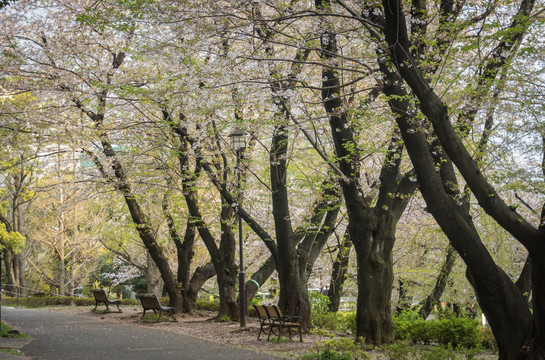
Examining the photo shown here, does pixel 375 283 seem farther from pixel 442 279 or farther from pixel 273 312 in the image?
pixel 442 279

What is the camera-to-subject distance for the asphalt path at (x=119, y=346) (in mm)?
8594

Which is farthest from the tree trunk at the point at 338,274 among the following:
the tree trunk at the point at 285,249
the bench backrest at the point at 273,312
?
the bench backrest at the point at 273,312

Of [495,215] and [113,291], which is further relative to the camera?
[113,291]

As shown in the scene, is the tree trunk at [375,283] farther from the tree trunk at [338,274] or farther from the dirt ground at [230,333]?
the tree trunk at [338,274]

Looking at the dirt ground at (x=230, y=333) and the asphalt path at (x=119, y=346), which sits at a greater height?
the dirt ground at (x=230, y=333)

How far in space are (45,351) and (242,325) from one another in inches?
213

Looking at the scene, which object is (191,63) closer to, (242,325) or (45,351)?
(45,351)

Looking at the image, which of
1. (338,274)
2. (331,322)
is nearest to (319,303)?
(331,322)

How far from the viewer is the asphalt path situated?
859cm

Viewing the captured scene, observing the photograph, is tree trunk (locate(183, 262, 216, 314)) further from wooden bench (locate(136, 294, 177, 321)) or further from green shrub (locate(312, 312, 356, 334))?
green shrub (locate(312, 312, 356, 334))

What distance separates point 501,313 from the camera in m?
Result: 7.05

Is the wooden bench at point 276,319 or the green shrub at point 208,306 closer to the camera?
the wooden bench at point 276,319

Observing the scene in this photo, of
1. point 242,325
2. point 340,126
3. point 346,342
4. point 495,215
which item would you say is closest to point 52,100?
point 242,325

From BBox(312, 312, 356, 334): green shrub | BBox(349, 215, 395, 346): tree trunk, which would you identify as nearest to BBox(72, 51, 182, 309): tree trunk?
BBox(312, 312, 356, 334): green shrub
